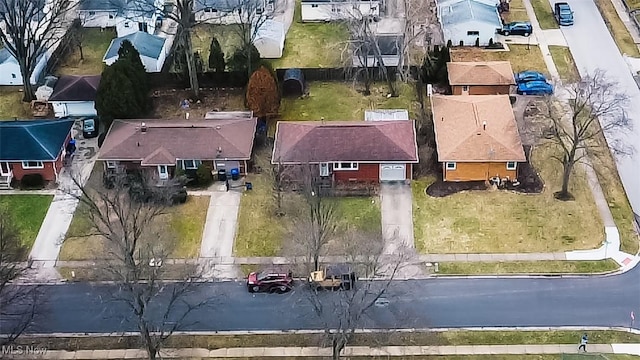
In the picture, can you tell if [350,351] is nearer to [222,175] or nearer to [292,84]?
[222,175]

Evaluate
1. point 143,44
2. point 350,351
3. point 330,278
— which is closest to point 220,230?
point 330,278

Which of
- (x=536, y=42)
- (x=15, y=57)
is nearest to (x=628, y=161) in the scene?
(x=536, y=42)

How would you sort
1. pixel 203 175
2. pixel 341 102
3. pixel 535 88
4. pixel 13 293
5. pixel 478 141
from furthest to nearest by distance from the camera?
pixel 341 102 → pixel 535 88 → pixel 478 141 → pixel 203 175 → pixel 13 293

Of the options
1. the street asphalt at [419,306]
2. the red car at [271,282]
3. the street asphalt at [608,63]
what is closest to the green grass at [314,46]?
the street asphalt at [608,63]

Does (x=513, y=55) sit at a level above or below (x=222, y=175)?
above

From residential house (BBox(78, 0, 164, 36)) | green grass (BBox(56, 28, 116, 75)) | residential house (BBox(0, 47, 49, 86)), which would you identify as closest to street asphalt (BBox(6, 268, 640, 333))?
residential house (BBox(0, 47, 49, 86))

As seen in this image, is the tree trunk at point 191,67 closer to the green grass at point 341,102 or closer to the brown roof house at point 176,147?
the green grass at point 341,102
